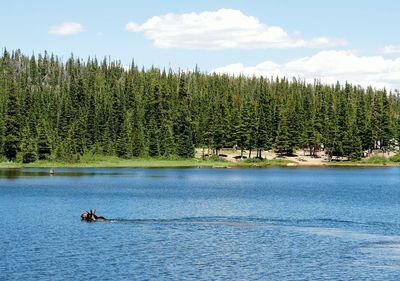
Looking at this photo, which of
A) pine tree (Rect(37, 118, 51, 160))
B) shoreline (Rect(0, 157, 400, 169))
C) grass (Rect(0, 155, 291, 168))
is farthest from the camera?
pine tree (Rect(37, 118, 51, 160))

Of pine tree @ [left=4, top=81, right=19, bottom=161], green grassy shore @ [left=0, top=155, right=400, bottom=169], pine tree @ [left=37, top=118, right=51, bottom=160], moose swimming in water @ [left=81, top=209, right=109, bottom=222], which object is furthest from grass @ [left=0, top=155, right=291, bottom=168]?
moose swimming in water @ [left=81, top=209, right=109, bottom=222]

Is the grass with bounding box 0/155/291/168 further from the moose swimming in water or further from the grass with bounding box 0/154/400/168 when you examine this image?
the moose swimming in water

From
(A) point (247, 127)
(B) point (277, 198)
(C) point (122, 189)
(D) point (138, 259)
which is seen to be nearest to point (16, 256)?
(D) point (138, 259)

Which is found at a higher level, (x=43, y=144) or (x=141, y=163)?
(x=43, y=144)

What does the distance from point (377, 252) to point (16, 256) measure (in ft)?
92.9

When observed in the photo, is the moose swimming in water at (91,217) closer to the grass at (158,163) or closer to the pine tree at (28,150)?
the grass at (158,163)

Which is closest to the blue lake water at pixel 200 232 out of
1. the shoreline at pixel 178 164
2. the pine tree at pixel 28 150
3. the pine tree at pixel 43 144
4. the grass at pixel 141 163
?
the pine tree at pixel 28 150

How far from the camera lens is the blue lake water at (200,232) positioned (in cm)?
4584

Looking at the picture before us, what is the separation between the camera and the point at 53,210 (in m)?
81.4

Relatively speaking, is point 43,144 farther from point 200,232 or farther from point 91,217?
point 200,232

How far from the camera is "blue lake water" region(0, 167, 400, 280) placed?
45844 mm

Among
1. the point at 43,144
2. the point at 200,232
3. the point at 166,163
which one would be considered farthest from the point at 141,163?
the point at 200,232

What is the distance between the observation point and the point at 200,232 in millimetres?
63188

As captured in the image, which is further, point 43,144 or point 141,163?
point 141,163
